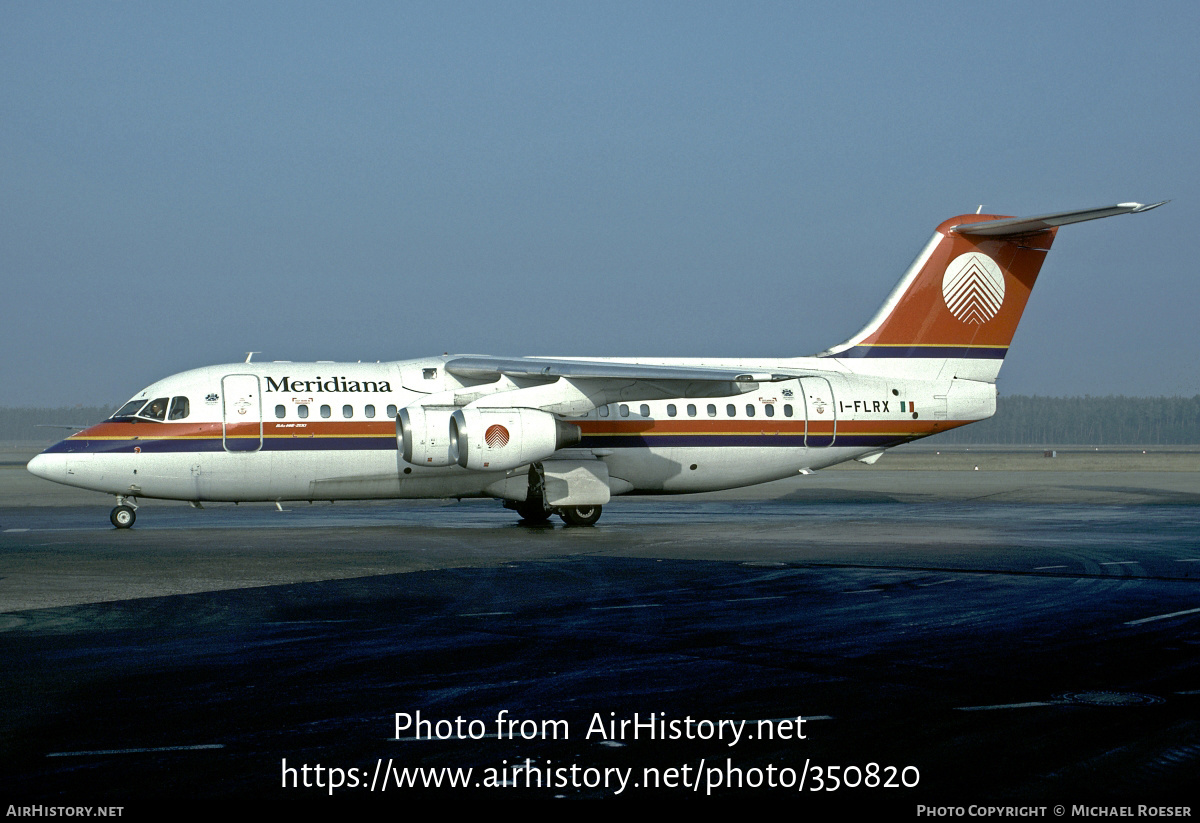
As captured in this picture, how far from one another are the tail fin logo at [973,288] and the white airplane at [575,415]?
1.3 inches

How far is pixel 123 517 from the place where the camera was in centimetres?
2366

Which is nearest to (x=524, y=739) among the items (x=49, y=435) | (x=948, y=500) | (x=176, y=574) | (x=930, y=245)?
(x=176, y=574)

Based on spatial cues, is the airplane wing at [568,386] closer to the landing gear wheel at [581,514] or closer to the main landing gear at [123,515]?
the landing gear wheel at [581,514]

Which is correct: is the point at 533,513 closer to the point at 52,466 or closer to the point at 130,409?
the point at 130,409

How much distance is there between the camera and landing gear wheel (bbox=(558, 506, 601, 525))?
24766mm

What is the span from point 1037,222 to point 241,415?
17.8m

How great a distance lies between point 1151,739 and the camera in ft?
23.1

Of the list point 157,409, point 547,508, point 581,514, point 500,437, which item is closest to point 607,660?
point 500,437

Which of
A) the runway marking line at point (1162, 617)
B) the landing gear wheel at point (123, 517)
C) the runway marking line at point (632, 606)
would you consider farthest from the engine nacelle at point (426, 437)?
the runway marking line at point (1162, 617)

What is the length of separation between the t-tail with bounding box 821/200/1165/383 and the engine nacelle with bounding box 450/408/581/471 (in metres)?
8.79

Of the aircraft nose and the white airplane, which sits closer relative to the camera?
the aircraft nose

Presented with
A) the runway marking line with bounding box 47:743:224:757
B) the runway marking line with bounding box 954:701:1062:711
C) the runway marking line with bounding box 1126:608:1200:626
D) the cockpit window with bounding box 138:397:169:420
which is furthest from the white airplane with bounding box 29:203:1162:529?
the runway marking line with bounding box 47:743:224:757

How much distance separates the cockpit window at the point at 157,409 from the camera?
23.2 meters

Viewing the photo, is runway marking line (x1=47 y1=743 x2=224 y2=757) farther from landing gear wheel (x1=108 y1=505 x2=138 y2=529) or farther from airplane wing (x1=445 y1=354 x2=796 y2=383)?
landing gear wheel (x1=108 y1=505 x2=138 y2=529)
